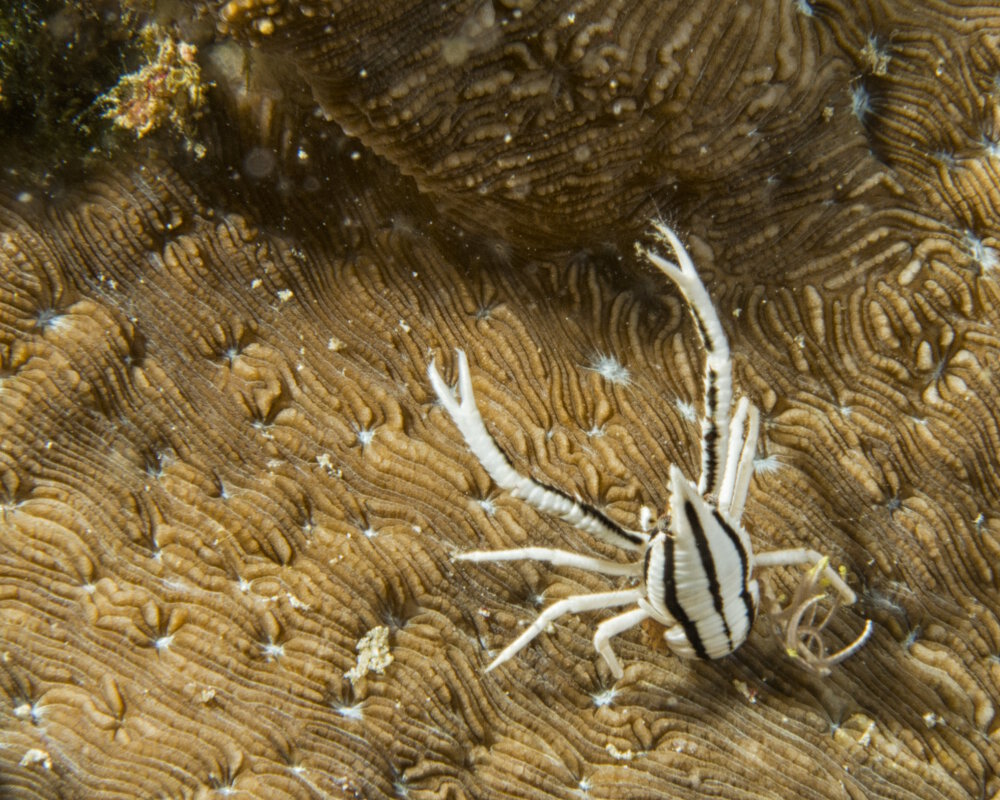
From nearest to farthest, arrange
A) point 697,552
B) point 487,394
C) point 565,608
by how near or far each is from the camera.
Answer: point 697,552, point 565,608, point 487,394

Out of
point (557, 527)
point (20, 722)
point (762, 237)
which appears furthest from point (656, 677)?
point (20, 722)

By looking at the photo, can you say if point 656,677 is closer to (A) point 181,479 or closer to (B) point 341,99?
(A) point 181,479

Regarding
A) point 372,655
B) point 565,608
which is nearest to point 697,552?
point 565,608

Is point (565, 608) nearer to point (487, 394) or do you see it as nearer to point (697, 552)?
point (697, 552)

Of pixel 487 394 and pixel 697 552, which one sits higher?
pixel 487 394

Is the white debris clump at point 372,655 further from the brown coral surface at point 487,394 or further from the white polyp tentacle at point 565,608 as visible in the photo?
the white polyp tentacle at point 565,608

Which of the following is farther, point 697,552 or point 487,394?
point 487,394
